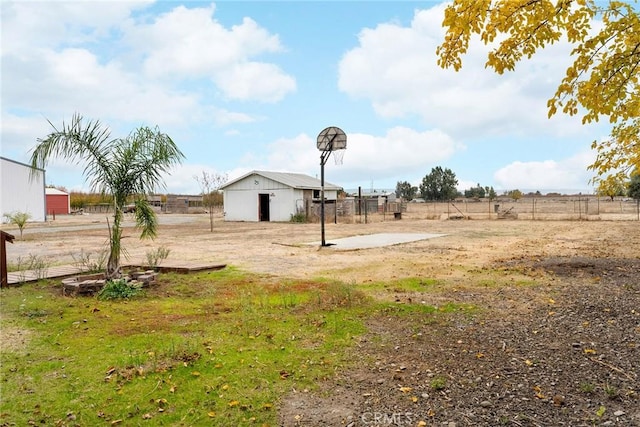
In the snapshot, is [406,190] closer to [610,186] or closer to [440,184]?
[440,184]

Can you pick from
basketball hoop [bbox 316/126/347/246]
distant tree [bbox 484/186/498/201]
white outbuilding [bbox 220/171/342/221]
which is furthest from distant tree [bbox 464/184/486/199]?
basketball hoop [bbox 316/126/347/246]

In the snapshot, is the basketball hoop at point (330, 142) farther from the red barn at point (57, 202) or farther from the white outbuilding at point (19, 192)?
the red barn at point (57, 202)

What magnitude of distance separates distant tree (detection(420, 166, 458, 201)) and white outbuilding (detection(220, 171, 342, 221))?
4747 centimetres

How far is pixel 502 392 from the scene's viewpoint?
131 inches

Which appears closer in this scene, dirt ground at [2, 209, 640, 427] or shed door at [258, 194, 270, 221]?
dirt ground at [2, 209, 640, 427]

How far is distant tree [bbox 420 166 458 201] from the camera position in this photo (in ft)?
253

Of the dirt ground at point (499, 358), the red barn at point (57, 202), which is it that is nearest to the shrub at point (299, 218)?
the dirt ground at point (499, 358)

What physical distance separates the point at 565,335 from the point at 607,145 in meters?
3.94

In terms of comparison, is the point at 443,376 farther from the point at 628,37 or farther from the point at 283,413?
the point at 628,37

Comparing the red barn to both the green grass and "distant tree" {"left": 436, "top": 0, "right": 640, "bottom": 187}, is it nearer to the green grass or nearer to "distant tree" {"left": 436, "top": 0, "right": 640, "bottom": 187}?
the green grass

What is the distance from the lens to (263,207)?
33.6 metres

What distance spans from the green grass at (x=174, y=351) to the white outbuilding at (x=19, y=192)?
3004 cm

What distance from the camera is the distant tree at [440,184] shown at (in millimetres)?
77062

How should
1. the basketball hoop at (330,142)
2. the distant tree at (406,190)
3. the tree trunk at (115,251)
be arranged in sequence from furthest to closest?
the distant tree at (406,190) → the basketball hoop at (330,142) → the tree trunk at (115,251)
